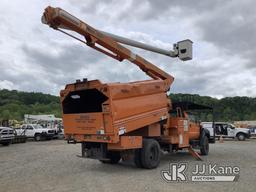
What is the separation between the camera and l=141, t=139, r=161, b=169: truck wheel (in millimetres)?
11578

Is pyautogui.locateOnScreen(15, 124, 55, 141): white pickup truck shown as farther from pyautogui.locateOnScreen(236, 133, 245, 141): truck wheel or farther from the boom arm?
the boom arm

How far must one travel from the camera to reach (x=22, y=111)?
71.4 m

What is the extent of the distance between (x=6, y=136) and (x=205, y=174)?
20.2 m

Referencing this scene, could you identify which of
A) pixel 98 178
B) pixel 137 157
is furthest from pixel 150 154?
pixel 98 178

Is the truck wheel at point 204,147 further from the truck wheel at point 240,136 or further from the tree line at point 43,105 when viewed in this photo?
the tree line at point 43,105

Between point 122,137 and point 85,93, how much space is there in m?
1.97

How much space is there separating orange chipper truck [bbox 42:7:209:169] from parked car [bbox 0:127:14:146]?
1600cm

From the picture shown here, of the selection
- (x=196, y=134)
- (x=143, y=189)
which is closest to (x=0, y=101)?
(x=196, y=134)

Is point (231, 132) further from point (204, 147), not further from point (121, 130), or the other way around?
point (121, 130)

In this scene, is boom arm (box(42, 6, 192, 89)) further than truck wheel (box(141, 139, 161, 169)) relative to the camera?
No

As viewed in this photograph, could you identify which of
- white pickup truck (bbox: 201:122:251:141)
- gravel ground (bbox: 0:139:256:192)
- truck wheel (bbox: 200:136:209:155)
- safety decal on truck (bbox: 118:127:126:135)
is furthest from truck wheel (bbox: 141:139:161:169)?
white pickup truck (bbox: 201:122:251:141)

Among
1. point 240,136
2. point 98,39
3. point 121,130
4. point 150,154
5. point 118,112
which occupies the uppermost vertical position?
point 98,39

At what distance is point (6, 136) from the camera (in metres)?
26.7

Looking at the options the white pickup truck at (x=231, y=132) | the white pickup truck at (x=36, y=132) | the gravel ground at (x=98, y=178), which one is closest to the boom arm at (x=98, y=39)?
the gravel ground at (x=98, y=178)
